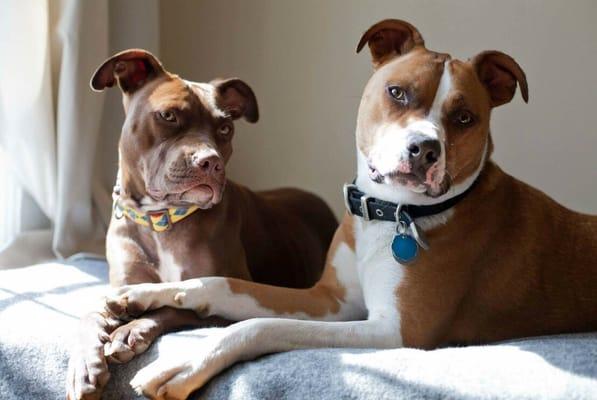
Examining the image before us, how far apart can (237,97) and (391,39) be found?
1.84 feet

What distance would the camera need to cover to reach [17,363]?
6.79 feet

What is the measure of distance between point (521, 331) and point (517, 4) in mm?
1601

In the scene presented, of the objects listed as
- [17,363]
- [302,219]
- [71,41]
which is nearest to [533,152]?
[302,219]

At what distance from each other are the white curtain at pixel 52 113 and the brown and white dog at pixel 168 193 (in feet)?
1.88

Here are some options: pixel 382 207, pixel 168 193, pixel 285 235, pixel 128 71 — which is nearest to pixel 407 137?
pixel 382 207

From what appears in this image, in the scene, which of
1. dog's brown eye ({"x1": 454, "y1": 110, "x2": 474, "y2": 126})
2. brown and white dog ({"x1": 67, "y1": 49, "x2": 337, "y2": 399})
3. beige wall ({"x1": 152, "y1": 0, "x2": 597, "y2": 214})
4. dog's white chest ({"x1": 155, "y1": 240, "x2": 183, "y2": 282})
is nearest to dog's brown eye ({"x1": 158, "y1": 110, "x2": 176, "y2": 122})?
brown and white dog ({"x1": 67, "y1": 49, "x2": 337, "y2": 399})

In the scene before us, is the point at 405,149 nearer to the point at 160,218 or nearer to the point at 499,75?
the point at 499,75

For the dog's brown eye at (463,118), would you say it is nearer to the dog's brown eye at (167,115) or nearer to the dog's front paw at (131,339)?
the dog's brown eye at (167,115)

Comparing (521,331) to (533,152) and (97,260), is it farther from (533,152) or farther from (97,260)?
(97,260)

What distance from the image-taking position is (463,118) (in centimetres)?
222

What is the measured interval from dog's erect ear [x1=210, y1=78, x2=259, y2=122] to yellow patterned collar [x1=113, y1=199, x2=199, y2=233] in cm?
40

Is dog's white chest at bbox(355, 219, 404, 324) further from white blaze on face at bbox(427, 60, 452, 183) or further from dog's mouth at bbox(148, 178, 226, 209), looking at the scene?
dog's mouth at bbox(148, 178, 226, 209)

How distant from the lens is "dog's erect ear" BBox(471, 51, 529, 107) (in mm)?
2324

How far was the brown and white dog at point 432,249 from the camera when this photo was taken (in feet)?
7.00
